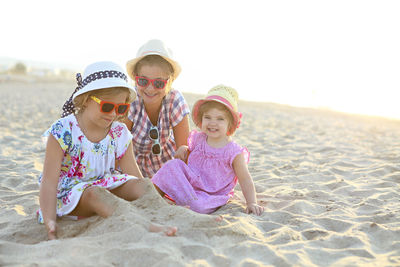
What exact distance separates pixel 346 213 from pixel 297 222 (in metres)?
0.50

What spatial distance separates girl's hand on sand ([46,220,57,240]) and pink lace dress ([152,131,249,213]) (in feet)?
3.38

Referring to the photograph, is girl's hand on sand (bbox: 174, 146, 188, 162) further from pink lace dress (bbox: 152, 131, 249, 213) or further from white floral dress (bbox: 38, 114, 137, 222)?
white floral dress (bbox: 38, 114, 137, 222)

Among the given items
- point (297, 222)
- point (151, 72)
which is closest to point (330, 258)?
point (297, 222)

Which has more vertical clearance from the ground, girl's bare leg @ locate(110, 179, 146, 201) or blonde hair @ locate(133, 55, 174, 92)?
blonde hair @ locate(133, 55, 174, 92)

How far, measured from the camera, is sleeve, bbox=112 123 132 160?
2957 millimetres

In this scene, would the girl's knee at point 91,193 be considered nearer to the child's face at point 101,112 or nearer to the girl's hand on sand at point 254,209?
the child's face at point 101,112

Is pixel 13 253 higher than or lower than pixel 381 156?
lower

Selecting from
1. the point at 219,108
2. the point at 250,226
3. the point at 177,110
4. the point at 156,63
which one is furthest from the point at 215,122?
the point at 250,226

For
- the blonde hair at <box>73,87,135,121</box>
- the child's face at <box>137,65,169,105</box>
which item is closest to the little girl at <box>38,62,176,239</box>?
the blonde hair at <box>73,87,135,121</box>

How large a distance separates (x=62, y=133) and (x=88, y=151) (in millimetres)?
234

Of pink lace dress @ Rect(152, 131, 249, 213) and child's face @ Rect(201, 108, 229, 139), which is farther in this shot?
child's face @ Rect(201, 108, 229, 139)

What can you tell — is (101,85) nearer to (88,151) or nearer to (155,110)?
(88,151)

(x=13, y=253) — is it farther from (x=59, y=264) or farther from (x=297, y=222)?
(x=297, y=222)

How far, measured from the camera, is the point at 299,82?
111 ft
